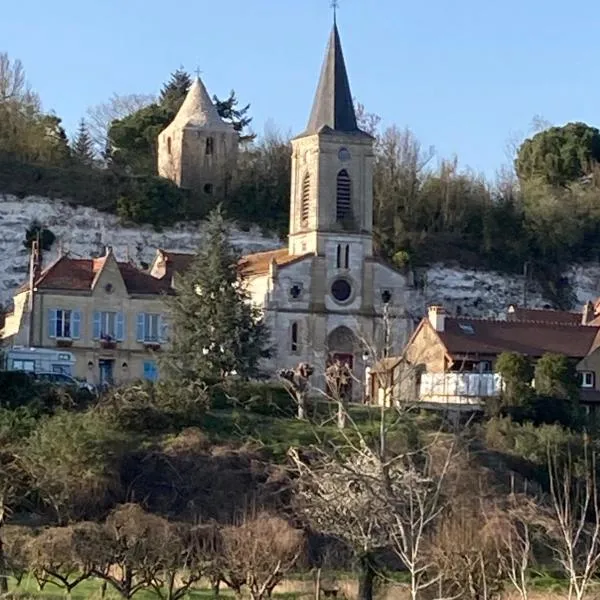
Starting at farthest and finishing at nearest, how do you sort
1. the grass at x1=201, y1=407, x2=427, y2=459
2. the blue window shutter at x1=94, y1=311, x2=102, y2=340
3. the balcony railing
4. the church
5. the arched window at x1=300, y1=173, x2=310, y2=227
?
the arched window at x1=300, y1=173, x2=310, y2=227 < the church < the blue window shutter at x1=94, y1=311, x2=102, y2=340 < the balcony railing < the grass at x1=201, y1=407, x2=427, y2=459

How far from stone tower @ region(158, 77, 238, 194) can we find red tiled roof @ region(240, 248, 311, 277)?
37.7 feet

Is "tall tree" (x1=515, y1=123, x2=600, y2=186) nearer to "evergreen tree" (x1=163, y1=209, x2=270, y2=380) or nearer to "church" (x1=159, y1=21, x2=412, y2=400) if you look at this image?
"church" (x1=159, y1=21, x2=412, y2=400)

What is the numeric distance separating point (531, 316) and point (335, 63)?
12.1 metres

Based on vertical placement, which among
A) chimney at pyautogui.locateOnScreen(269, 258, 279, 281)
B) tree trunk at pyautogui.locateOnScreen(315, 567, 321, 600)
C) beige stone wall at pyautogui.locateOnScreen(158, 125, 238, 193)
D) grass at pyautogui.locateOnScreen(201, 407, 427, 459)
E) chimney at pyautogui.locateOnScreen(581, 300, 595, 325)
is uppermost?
beige stone wall at pyautogui.locateOnScreen(158, 125, 238, 193)

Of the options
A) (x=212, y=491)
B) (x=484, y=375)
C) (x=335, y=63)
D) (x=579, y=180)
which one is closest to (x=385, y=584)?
(x=212, y=491)

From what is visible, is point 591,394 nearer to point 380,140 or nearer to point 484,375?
point 484,375

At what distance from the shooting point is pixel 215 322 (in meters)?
61.9

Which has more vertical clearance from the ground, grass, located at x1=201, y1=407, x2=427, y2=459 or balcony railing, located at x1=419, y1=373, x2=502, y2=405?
balcony railing, located at x1=419, y1=373, x2=502, y2=405

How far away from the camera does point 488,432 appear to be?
184 ft

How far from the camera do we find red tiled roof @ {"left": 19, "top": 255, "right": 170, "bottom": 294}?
218ft

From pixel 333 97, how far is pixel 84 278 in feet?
37.9

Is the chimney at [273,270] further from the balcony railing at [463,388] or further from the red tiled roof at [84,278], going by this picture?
the balcony railing at [463,388]

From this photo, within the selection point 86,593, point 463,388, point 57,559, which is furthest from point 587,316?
point 57,559

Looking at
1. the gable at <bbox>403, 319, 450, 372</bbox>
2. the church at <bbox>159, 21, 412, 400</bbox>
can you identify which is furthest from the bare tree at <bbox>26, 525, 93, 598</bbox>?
the church at <bbox>159, 21, 412, 400</bbox>
